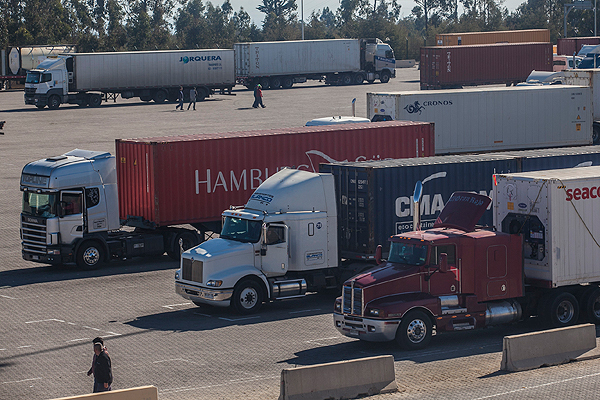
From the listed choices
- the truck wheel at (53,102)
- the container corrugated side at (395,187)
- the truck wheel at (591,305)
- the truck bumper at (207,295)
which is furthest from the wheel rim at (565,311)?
the truck wheel at (53,102)

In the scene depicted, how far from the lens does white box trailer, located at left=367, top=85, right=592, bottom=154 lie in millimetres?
35781

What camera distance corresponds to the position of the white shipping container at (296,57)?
78375 millimetres

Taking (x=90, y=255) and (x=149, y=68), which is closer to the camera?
(x=90, y=255)

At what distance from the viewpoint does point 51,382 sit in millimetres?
14703

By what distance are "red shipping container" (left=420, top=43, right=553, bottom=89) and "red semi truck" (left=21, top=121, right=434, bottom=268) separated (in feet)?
140

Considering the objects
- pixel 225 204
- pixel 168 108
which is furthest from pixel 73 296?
pixel 168 108

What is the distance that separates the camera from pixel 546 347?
15.2 m

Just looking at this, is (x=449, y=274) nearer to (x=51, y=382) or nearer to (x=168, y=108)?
(x=51, y=382)

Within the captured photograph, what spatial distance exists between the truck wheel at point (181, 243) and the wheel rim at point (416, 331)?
1100 cm

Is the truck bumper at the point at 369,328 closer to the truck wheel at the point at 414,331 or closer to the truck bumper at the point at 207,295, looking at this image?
the truck wheel at the point at 414,331

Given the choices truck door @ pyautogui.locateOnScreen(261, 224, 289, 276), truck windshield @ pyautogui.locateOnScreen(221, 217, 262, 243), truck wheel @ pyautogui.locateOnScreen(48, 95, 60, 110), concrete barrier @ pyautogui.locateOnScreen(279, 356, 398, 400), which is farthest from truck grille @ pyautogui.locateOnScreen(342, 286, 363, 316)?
truck wheel @ pyautogui.locateOnScreen(48, 95, 60, 110)

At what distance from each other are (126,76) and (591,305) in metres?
54.3

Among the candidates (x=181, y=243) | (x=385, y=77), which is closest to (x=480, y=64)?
(x=385, y=77)

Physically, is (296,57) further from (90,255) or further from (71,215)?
(71,215)
